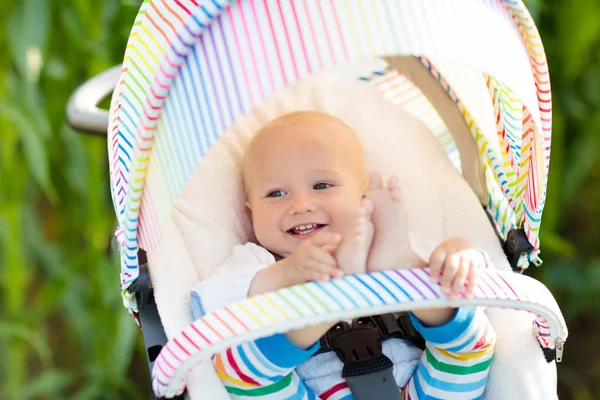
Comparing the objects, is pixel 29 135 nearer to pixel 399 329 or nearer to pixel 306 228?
pixel 306 228

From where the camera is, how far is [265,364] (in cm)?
84

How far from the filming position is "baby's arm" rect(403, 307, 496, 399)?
883mm

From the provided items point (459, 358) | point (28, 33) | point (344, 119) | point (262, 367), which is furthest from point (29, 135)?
point (459, 358)

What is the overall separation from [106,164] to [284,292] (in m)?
1.06

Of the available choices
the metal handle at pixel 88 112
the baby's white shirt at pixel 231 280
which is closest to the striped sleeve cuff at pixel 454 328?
the baby's white shirt at pixel 231 280

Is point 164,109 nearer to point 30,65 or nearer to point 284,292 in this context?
point 284,292

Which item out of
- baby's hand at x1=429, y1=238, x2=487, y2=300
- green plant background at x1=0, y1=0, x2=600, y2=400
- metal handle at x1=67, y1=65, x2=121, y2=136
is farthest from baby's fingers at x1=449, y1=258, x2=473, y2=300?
green plant background at x1=0, y1=0, x2=600, y2=400

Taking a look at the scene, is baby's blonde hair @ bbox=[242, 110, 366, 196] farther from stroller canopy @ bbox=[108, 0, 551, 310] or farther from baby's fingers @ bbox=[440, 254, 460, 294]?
baby's fingers @ bbox=[440, 254, 460, 294]

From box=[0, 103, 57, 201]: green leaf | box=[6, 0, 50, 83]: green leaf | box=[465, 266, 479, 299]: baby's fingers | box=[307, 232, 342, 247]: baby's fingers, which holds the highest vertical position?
box=[6, 0, 50, 83]: green leaf

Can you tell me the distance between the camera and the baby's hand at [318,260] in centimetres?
77

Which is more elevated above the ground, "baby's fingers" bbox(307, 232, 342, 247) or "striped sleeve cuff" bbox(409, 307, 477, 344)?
"baby's fingers" bbox(307, 232, 342, 247)

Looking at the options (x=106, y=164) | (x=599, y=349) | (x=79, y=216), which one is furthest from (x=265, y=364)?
(x=599, y=349)

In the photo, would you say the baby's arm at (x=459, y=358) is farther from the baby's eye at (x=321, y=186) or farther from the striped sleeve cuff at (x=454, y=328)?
the baby's eye at (x=321, y=186)

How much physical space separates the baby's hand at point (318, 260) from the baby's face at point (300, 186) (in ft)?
0.56
